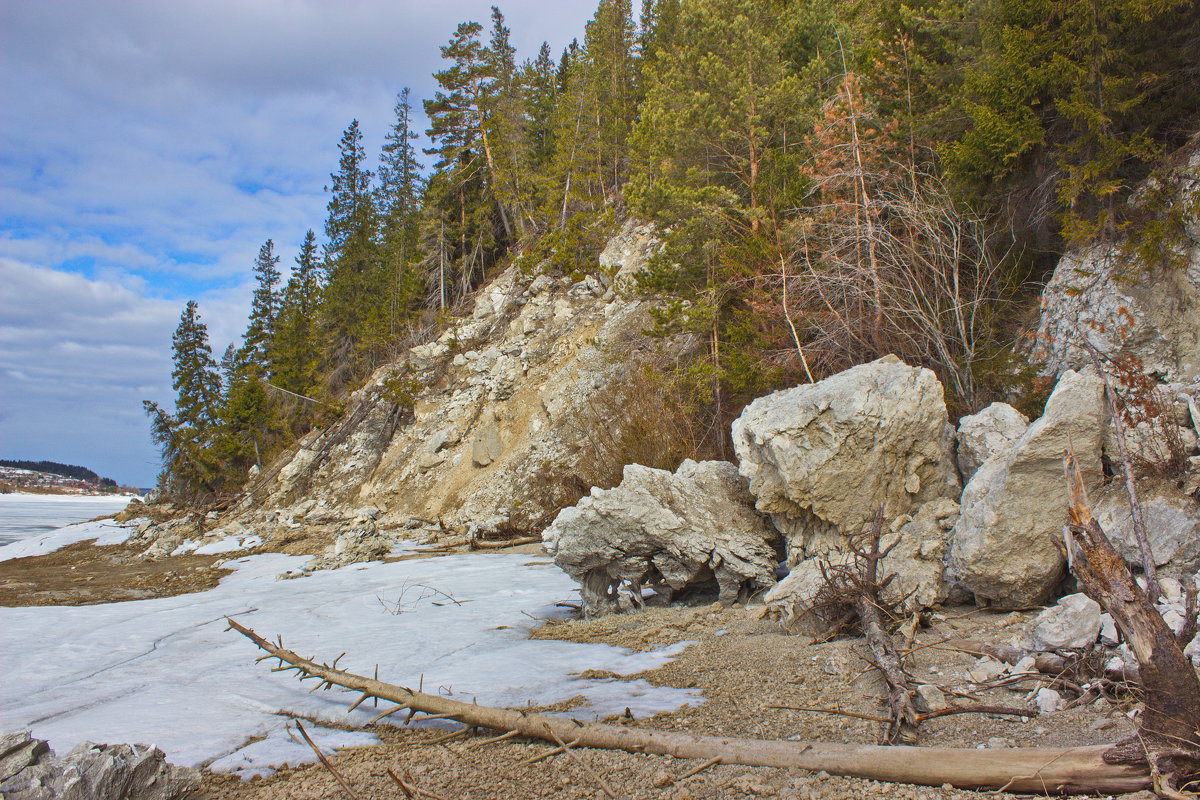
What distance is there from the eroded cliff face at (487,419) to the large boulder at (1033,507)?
8.54 m

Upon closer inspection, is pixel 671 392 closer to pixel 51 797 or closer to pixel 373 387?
pixel 51 797

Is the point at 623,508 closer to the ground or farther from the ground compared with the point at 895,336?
closer to the ground

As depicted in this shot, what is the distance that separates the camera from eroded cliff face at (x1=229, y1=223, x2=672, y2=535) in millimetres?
15828

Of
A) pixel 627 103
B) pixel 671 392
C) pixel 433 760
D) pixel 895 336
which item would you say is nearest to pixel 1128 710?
pixel 433 760

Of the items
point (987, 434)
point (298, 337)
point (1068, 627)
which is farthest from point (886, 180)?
point (298, 337)

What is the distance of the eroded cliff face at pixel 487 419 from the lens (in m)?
15.8

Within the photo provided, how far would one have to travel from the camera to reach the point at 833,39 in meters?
17.0

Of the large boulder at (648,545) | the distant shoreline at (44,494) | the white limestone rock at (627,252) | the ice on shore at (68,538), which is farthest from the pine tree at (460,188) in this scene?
the distant shoreline at (44,494)

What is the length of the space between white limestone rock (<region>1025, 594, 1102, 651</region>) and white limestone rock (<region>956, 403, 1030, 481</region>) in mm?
2683

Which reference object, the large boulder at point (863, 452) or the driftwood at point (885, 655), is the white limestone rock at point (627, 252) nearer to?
the large boulder at point (863, 452)

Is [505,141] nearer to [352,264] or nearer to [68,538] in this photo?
[352,264]

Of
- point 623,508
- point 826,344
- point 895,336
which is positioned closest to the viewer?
point 623,508

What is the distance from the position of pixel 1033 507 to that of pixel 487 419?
51.0 ft

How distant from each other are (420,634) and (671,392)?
7.89 meters
